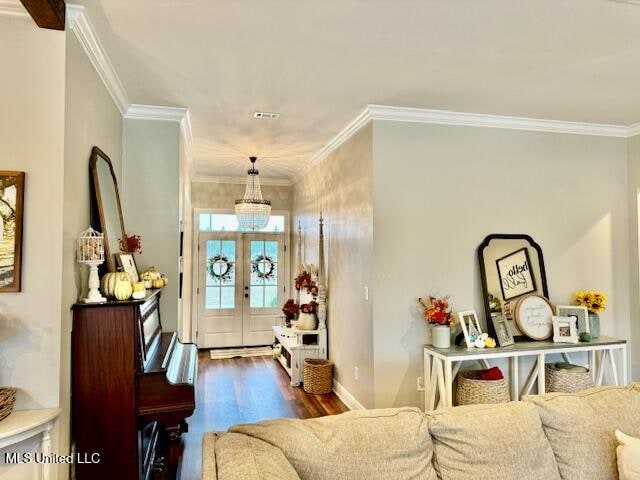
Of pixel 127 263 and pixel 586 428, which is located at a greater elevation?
pixel 127 263

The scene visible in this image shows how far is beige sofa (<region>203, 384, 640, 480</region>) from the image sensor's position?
1439mm

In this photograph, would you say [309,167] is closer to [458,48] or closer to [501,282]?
[501,282]

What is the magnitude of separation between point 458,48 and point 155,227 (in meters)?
2.58

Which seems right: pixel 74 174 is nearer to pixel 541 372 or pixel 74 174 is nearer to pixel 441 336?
pixel 441 336

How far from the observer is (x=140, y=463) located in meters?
2.34

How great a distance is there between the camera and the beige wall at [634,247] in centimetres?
403

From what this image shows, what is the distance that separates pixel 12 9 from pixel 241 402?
3572 millimetres

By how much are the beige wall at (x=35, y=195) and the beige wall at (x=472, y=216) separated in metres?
2.29

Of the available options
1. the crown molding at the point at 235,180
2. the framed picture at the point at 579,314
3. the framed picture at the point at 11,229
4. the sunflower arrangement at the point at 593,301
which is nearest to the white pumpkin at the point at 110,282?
the framed picture at the point at 11,229

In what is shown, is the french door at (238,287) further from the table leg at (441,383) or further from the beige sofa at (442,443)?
the beige sofa at (442,443)

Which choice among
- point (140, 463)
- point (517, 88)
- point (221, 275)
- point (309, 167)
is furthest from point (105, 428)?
point (221, 275)

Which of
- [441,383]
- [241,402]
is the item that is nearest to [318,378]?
[241,402]

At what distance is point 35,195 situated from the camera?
6.60ft

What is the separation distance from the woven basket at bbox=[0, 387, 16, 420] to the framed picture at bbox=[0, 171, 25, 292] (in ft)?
1.46
